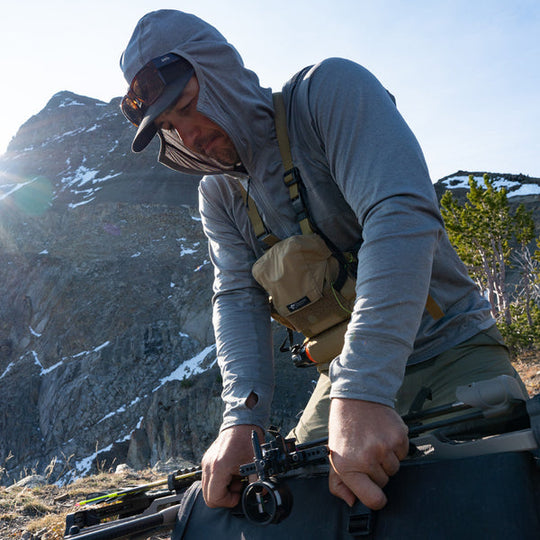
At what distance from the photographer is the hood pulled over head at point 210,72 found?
7.51ft

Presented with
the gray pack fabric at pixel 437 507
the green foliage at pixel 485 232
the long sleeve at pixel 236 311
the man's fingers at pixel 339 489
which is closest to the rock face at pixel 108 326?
the green foliage at pixel 485 232

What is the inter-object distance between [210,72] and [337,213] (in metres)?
0.92

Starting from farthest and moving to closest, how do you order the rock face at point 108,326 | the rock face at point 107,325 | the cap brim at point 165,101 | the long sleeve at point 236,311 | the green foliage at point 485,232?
the rock face at point 107,325, the rock face at point 108,326, the green foliage at point 485,232, the long sleeve at point 236,311, the cap brim at point 165,101

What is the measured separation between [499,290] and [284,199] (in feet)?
82.1

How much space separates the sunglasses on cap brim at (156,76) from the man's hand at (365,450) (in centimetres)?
166

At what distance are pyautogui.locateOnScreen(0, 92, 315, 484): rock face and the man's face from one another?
949 inches

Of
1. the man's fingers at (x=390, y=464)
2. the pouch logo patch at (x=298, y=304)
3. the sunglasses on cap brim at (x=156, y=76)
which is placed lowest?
the man's fingers at (x=390, y=464)

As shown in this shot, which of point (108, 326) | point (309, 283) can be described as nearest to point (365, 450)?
point (309, 283)

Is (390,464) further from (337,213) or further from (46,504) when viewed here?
(46,504)

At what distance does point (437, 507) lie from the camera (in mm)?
1327

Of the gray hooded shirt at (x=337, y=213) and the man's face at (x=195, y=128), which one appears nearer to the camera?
the gray hooded shirt at (x=337, y=213)

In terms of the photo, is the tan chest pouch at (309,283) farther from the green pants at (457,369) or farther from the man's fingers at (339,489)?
the man's fingers at (339,489)

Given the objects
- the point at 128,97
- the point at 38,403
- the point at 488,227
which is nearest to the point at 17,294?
the point at 38,403

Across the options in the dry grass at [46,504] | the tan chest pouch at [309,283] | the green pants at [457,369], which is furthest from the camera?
the dry grass at [46,504]
